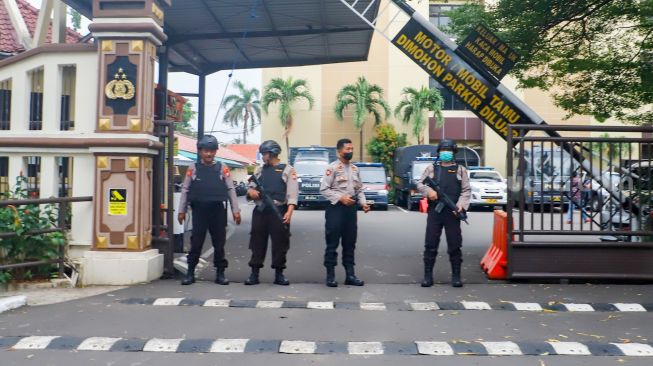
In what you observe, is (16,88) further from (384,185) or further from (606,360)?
(384,185)

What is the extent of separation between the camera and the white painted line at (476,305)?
6.13 meters

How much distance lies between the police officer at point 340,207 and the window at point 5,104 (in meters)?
4.13

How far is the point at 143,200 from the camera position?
Result: 7215mm

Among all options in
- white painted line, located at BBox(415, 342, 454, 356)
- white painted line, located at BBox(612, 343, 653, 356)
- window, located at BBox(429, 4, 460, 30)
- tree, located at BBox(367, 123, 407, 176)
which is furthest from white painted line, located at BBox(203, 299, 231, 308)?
tree, located at BBox(367, 123, 407, 176)

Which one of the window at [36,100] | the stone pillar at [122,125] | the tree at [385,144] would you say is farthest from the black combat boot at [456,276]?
the tree at [385,144]

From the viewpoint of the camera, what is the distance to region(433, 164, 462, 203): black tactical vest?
723 cm

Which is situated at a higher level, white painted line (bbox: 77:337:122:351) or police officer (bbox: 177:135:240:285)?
police officer (bbox: 177:135:240:285)

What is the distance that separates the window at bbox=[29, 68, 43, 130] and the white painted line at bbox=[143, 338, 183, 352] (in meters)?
3.82

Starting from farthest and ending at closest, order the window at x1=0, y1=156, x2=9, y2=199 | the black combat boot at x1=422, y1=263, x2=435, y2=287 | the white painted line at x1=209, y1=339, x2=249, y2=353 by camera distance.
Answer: the window at x1=0, y1=156, x2=9, y2=199 < the black combat boot at x1=422, y1=263, x2=435, y2=287 < the white painted line at x1=209, y1=339, x2=249, y2=353

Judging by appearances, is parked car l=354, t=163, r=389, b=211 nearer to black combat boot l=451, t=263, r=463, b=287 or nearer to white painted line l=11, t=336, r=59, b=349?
black combat boot l=451, t=263, r=463, b=287

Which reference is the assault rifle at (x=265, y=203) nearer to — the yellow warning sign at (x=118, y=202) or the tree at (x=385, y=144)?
the yellow warning sign at (x=118, y=202)

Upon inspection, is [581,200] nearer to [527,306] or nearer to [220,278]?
[527,306]

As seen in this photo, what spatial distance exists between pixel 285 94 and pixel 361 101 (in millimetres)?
4587

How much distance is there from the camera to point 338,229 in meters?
7.16
